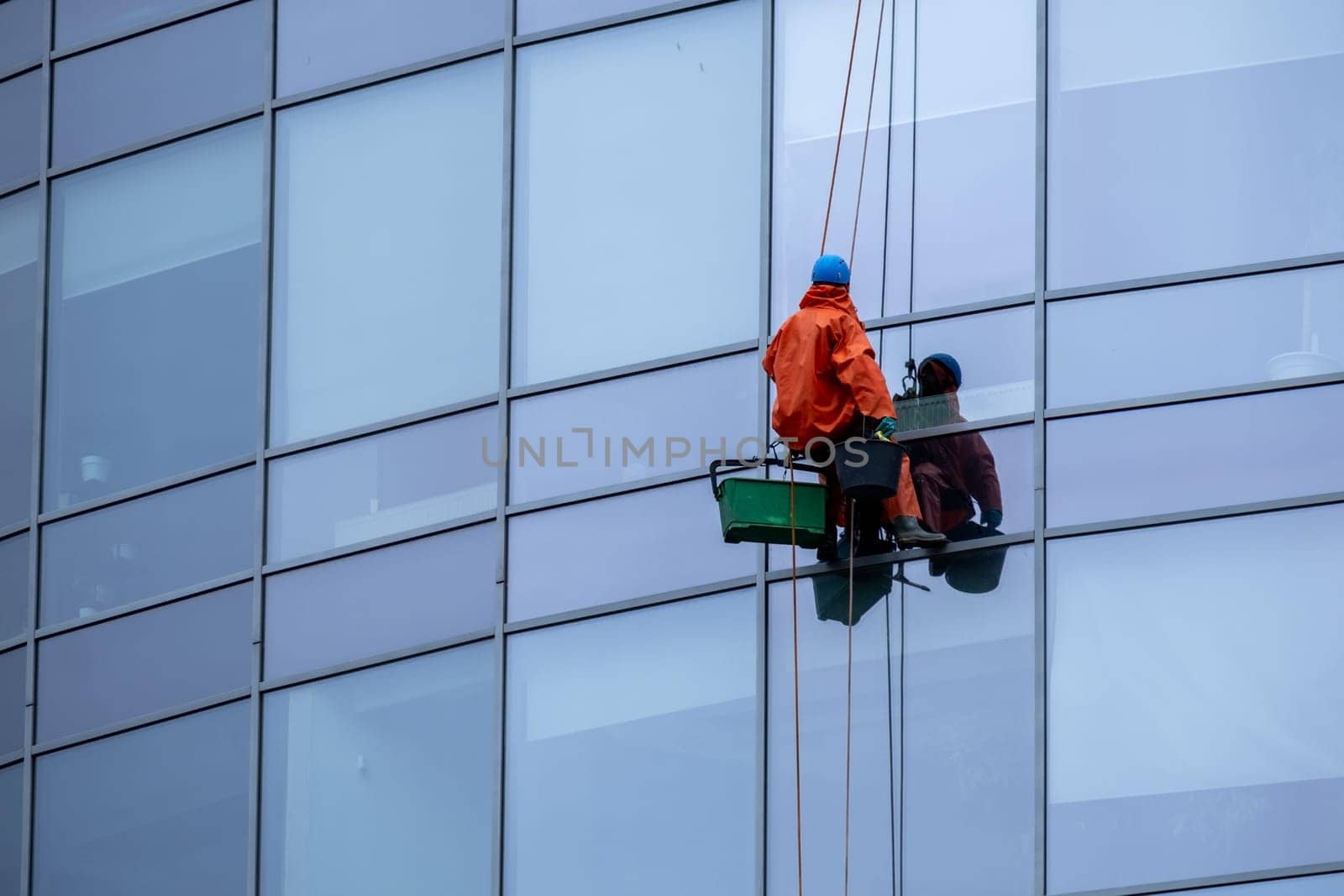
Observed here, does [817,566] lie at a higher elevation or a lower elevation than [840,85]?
lower

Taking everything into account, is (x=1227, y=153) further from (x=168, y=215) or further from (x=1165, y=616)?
(x=168, y=215)

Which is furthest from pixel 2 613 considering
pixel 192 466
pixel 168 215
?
pixel 168 215

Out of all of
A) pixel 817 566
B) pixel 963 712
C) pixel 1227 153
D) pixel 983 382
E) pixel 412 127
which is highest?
pixel 412 127

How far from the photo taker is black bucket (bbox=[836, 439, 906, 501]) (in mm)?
12805

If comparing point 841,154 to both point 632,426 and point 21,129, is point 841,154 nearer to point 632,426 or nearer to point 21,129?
point 632,426

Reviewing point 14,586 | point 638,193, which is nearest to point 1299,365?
point 638,193

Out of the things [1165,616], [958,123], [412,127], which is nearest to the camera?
[1165,616]

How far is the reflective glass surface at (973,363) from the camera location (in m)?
13.4

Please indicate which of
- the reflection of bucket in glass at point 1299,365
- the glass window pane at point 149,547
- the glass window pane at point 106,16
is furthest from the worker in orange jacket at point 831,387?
the glass window pane at point 106,16

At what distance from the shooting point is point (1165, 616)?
507 inches

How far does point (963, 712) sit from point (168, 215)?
250 inches

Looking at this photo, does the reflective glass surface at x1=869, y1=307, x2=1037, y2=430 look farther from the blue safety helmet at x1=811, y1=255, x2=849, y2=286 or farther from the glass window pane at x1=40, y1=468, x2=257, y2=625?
the glass window pane at x1=40, y1=468, x2=257, y2=625

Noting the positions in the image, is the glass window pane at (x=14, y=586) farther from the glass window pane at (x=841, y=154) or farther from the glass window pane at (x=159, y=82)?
the glass window pane at (x=841, y=154)

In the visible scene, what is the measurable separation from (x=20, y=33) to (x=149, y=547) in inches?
154
